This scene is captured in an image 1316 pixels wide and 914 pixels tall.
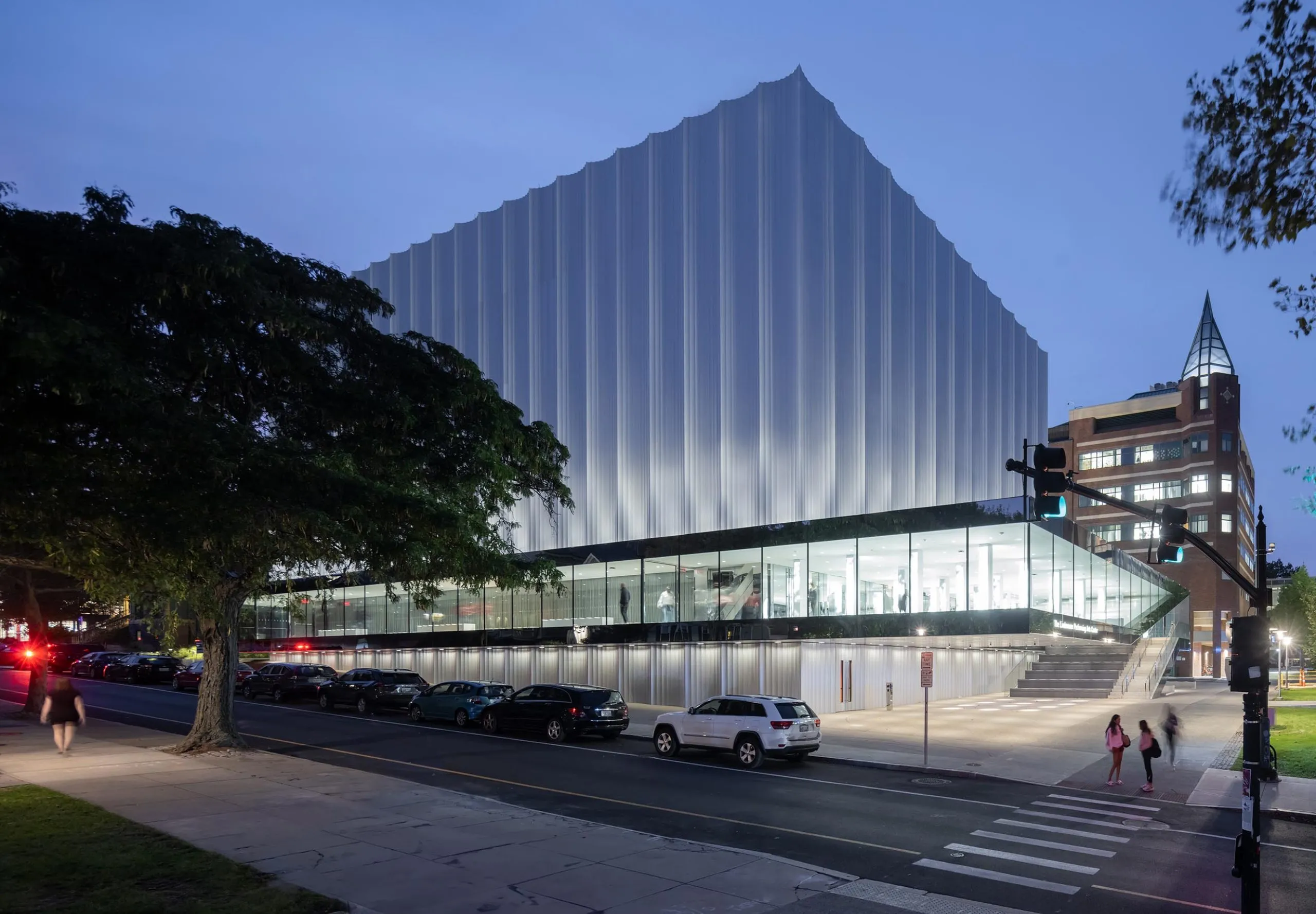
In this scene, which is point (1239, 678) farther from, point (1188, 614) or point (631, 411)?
point (1188, 614)

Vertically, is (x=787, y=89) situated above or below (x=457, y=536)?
above

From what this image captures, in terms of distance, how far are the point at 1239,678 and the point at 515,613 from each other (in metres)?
40.2

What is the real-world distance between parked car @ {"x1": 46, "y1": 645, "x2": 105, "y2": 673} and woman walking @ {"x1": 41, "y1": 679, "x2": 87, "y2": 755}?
38.8 meters

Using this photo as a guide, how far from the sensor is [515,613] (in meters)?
48.6

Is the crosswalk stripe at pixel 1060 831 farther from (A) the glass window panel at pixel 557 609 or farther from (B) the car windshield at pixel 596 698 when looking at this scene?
(A) the glass window panel at pixel 557 609

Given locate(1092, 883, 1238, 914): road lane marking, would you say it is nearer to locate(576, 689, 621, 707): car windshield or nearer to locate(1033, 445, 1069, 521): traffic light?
locate(1033, 445, 1069, 521): traffic light

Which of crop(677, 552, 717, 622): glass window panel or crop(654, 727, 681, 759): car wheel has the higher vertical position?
crop(677, 552, 717, 622): glass window panel

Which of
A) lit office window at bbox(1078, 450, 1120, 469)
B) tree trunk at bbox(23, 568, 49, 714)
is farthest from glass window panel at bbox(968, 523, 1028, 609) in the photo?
lit office window at bbox(1078, 450, 1120, 469)

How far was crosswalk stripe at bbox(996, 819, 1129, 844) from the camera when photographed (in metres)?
15.0

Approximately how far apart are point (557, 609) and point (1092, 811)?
1256 inches

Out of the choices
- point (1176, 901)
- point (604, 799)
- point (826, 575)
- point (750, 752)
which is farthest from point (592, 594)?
point (1176, 901)

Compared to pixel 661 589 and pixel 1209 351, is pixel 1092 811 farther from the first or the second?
pixel 1209 351

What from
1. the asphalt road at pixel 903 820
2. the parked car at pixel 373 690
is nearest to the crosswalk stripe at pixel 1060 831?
the asphalt road at pixel 903 820

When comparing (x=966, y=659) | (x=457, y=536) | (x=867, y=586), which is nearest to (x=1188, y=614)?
(x=966, y=659)
